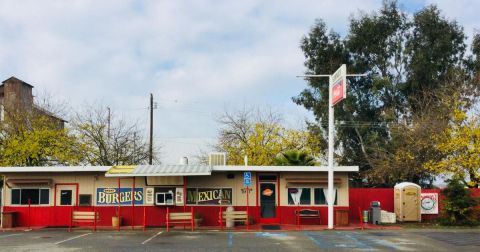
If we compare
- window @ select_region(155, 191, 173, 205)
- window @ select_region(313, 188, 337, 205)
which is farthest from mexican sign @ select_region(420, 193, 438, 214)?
window @ select_region(155, 191, 173, 205)

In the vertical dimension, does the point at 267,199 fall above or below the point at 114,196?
below

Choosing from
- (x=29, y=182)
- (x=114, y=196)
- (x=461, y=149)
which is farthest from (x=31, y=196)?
(x=461, y=149)

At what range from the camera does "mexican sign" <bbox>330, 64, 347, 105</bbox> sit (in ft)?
69.9

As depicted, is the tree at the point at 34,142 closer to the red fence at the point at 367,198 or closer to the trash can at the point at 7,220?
the trash can at the point at 7,220

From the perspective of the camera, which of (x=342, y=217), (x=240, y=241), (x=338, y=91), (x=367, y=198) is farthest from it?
(x=367, y=198)

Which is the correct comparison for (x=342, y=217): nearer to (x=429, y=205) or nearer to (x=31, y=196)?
(x=429, y=205)

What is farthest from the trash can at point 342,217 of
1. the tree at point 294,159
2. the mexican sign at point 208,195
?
the mexican sign at point 208,195

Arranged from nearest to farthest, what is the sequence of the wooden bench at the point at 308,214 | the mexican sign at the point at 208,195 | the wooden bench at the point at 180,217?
the wooden bench at the point at 180,217
the wooden bench at the point at 308,214
the mexican sign at the point at 208,195

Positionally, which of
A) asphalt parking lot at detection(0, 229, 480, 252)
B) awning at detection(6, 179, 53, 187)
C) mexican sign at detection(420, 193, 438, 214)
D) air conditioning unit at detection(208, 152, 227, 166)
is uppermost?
air conditioning unit at detection(208, 152, 227, 166)

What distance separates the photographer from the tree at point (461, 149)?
1139 inches

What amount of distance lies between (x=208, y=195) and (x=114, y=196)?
15.0 feet

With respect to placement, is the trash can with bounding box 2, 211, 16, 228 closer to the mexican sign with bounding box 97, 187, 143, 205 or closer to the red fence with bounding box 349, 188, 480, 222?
the mexican sign with bounding box 97, 187, 143, 205

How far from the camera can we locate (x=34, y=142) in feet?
116

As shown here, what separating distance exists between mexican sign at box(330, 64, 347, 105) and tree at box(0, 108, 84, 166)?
851 inches
